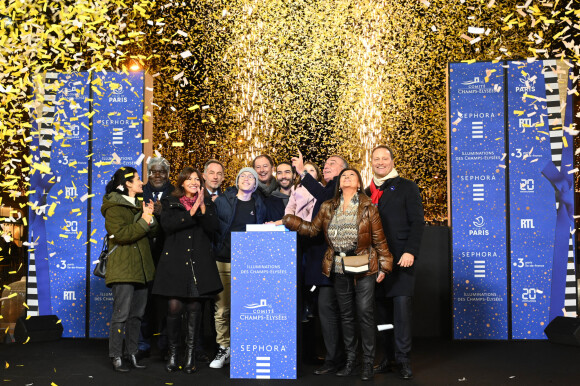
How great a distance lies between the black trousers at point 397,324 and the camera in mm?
4340

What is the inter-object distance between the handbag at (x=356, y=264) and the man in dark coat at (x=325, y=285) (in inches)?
12.1

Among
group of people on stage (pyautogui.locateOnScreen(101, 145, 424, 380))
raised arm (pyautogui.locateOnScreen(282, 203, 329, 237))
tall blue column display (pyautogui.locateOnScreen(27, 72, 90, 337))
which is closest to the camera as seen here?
group of people on stage (pyautogui.locateOnScreen(101, 145, 424, 380))

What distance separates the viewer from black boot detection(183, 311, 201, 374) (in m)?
4.45

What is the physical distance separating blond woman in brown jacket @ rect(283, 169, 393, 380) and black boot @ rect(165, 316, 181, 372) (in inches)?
45.2

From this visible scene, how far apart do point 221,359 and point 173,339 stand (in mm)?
401

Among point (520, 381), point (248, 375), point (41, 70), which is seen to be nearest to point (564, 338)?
point (520, 381)

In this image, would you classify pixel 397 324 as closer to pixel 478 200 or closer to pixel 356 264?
pixel 356 264

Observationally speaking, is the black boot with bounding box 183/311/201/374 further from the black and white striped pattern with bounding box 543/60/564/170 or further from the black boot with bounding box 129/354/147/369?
the black and white striped pattern with bounding box 543/60/564/170

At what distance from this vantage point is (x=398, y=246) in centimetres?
450

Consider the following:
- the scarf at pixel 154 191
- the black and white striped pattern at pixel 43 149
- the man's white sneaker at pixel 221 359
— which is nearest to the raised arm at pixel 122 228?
the scarf at pixel 154 191

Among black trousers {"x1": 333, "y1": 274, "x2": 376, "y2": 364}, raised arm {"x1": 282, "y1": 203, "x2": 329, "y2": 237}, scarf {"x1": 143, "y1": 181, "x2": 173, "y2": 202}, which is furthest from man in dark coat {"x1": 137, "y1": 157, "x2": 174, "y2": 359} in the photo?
black trousers {"x1": 333, "y1": 274, "x2": 376, "y2": 364}

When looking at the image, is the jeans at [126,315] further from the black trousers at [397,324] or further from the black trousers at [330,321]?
the black trousers at [397,324]

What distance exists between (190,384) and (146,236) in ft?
4.02

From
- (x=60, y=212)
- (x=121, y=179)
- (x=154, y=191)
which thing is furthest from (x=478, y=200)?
(x=60, y=212)
